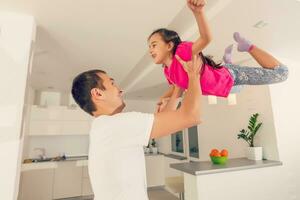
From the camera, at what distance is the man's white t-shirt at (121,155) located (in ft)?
2.77

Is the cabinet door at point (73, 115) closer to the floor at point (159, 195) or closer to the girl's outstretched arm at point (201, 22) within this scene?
the floor at point (159, 195)

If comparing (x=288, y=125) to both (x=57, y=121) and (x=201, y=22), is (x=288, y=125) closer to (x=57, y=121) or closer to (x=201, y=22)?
(x=201, y=22)

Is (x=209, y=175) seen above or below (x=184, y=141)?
below

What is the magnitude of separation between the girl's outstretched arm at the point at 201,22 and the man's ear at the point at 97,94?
0.50 meters

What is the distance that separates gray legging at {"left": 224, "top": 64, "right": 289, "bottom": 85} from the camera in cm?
113

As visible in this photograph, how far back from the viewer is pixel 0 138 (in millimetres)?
1481

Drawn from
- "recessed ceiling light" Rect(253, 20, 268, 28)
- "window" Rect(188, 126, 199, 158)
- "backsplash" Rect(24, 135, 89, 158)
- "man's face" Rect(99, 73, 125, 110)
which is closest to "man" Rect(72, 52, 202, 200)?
"man's face" Rect(99, 73, 125, 110)

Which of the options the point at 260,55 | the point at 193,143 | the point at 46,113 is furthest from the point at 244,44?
the point at 46,113

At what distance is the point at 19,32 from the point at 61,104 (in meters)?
3.52

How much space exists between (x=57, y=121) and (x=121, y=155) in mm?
4107

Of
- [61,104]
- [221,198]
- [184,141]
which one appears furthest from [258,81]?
[61,104]

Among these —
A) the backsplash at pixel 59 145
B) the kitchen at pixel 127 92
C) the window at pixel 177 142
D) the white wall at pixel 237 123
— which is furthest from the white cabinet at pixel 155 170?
the backsplash at pixel 59 145

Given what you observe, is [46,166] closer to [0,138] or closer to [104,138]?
[0,138]

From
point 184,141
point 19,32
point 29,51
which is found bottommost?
point 184,141
